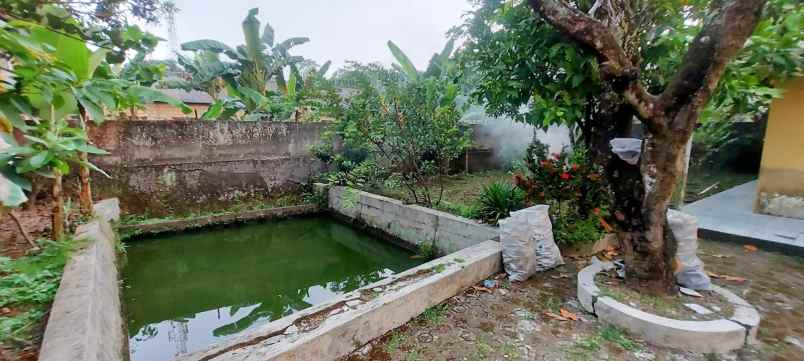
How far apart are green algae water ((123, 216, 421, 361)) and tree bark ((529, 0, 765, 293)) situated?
2.48 meters

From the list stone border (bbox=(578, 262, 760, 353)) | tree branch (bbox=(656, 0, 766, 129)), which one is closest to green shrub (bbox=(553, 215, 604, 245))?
stone border (bbox=(578, 262, 760, 353))

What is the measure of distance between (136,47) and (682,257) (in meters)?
3.69

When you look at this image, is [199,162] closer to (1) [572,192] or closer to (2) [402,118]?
(2) [402,118]

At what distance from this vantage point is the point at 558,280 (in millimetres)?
2990

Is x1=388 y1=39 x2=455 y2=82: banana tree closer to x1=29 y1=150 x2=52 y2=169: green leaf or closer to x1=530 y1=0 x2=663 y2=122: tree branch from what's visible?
x1=530 y1=0 x2=663 y2=122: tree branch

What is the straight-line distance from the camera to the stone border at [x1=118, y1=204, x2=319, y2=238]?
4801mm

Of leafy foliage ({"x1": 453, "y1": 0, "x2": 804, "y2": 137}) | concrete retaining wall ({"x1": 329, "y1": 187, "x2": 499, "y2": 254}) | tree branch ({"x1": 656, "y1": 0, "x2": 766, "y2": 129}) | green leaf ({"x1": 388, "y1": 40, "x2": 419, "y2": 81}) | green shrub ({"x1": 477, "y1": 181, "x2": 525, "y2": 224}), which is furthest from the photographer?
green leaf ({"x1": 388, "y1": 40, "x2": 419, "y2": 81})

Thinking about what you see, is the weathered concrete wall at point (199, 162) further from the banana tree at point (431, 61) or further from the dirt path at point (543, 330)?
the dirt path at point (543, 330)

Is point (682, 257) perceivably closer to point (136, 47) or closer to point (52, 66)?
→ point (52, 66)

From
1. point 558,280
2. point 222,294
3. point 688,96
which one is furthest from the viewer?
point 222,294

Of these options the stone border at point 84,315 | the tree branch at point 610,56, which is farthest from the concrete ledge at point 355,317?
the tree branch at point 610,56

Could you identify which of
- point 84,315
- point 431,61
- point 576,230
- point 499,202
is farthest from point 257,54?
point 576,230

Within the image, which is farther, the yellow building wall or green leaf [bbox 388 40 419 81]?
green leaf [bbox 388 40 419 81]

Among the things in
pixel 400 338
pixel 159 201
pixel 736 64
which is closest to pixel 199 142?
pixel 159 201
